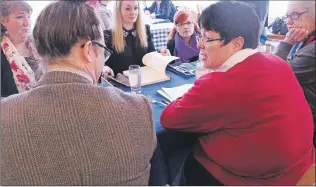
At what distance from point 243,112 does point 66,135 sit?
1.81 feet

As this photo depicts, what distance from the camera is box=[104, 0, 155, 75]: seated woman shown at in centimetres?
199

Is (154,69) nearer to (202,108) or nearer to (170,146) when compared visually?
(170,146)

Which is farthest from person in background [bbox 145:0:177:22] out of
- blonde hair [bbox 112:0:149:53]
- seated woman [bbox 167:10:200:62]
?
blonde hair [bbox 112:0:149:53]

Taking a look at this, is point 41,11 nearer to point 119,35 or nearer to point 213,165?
point 213,165

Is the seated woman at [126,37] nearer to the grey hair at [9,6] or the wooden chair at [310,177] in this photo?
the grey hair at [9,6]

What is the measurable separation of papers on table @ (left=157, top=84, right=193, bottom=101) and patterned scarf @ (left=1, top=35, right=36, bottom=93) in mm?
671

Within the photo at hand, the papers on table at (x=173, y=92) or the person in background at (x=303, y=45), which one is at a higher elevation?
the person in background at (x=303, y=45)

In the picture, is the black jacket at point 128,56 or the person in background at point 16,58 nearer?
the person in background at point 16,58

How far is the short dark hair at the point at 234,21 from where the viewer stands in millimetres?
1092

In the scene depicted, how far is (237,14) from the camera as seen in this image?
42.8 inches

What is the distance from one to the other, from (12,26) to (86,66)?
0.88 m

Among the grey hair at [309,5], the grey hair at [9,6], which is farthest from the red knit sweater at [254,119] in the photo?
the grey hair at [9,6]

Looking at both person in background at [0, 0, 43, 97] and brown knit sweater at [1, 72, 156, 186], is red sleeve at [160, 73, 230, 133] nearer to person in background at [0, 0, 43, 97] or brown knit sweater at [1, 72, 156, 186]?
brown knit sweater at [1, 72, 156, 186]

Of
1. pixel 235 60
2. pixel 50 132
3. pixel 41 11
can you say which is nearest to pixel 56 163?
pixel 50 132
